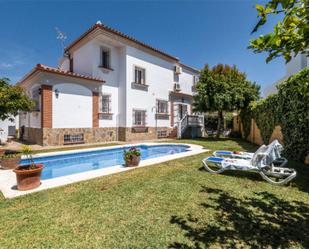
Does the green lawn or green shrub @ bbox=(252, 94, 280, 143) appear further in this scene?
green shrub @ bbox=(252, 94, 280, 143)

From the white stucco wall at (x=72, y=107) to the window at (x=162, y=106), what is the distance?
25.3 ft

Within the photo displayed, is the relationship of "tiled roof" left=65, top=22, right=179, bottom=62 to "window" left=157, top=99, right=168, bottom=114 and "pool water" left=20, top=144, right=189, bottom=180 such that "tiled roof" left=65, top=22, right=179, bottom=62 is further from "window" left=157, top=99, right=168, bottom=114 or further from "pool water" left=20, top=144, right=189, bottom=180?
"pool water" left=20, top=144, right=189, bottom=180

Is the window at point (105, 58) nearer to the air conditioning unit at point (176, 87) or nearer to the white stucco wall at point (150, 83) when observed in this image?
the white stucco wall at point (150, 83)

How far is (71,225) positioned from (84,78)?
43.8ft

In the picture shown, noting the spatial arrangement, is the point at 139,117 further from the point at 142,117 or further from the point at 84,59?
the point at 84,59

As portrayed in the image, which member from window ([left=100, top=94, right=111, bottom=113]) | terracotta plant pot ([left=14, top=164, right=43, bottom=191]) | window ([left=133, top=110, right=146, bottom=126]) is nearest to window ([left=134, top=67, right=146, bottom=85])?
window ([left=133, top=110, right=146, bottom=126])

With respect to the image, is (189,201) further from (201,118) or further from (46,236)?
(201,118)

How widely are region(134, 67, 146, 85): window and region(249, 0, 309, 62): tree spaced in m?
17.2

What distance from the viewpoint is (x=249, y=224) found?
343 centimetres

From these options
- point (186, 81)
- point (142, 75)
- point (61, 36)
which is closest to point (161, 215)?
point (142, 75)

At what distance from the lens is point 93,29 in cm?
1502

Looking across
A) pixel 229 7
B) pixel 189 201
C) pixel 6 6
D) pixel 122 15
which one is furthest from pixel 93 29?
pixel 189 201

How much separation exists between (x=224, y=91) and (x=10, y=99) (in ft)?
52.1

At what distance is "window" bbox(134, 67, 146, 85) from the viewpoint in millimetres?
18422
